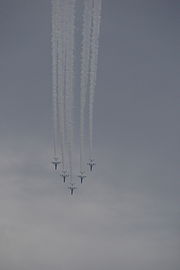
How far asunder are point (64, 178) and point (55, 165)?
2.83 metres

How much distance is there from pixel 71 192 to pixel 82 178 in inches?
107

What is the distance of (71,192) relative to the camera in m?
58.5

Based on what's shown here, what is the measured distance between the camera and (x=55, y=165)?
54312 mm

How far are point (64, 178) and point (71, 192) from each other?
2690mm

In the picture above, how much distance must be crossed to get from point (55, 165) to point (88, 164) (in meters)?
4.66

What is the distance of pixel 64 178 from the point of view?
56.6 metres

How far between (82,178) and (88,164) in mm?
1757

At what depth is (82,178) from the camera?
56.8 m

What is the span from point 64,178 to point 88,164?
309cm

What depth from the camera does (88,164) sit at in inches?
2265

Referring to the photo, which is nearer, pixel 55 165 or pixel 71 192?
pixel 55 165
